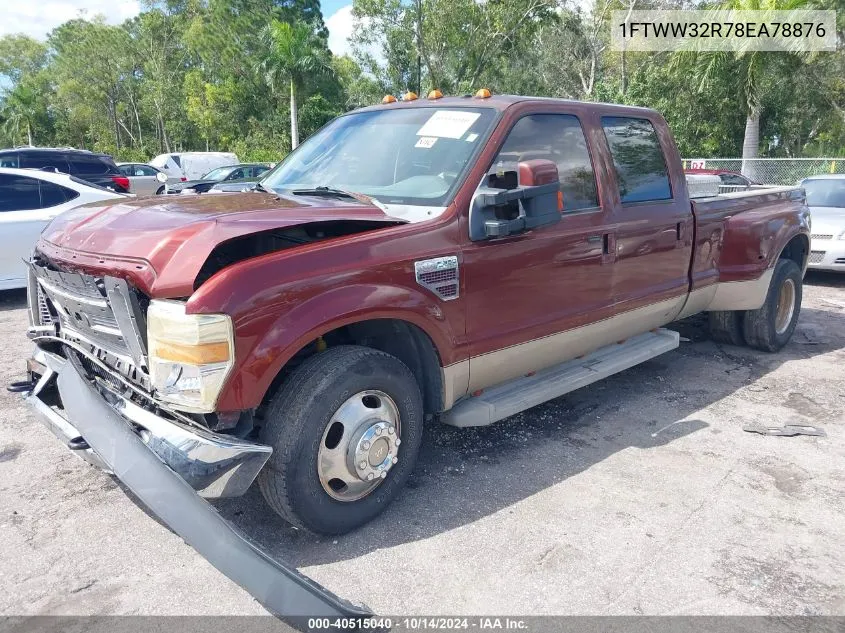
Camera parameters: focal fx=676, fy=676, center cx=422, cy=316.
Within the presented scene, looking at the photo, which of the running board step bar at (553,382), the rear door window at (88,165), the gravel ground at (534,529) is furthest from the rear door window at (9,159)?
the running board step bar at (553,382)

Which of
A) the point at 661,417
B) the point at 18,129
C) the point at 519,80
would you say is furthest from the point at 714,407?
the point at 18,129

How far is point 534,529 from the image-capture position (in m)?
3.27

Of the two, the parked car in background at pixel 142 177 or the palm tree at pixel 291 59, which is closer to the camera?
the parked car in background at pixel 142 177

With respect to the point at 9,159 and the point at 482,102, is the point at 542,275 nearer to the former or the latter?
the point at 482,102

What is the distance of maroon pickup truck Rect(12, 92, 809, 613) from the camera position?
261 centimetres

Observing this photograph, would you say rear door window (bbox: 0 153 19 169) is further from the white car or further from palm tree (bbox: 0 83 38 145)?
palm tree (bbox: 0 83 38 145)

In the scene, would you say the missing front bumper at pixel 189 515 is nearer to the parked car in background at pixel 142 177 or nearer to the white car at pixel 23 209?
the white car at pixel 23 209

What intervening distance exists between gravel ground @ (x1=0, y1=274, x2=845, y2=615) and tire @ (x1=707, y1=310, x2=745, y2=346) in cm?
135

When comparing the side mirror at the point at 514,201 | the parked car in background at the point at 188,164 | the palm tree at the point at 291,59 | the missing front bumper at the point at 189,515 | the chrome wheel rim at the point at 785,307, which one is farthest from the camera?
the palm tree at the point at 291,59

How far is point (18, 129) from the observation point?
54.5 m

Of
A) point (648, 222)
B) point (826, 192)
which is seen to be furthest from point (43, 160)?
point (826, 192)

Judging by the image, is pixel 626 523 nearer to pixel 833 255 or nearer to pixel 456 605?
pixel 456 605

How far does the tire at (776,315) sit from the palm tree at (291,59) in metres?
27.2

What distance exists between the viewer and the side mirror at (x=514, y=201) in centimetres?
339
